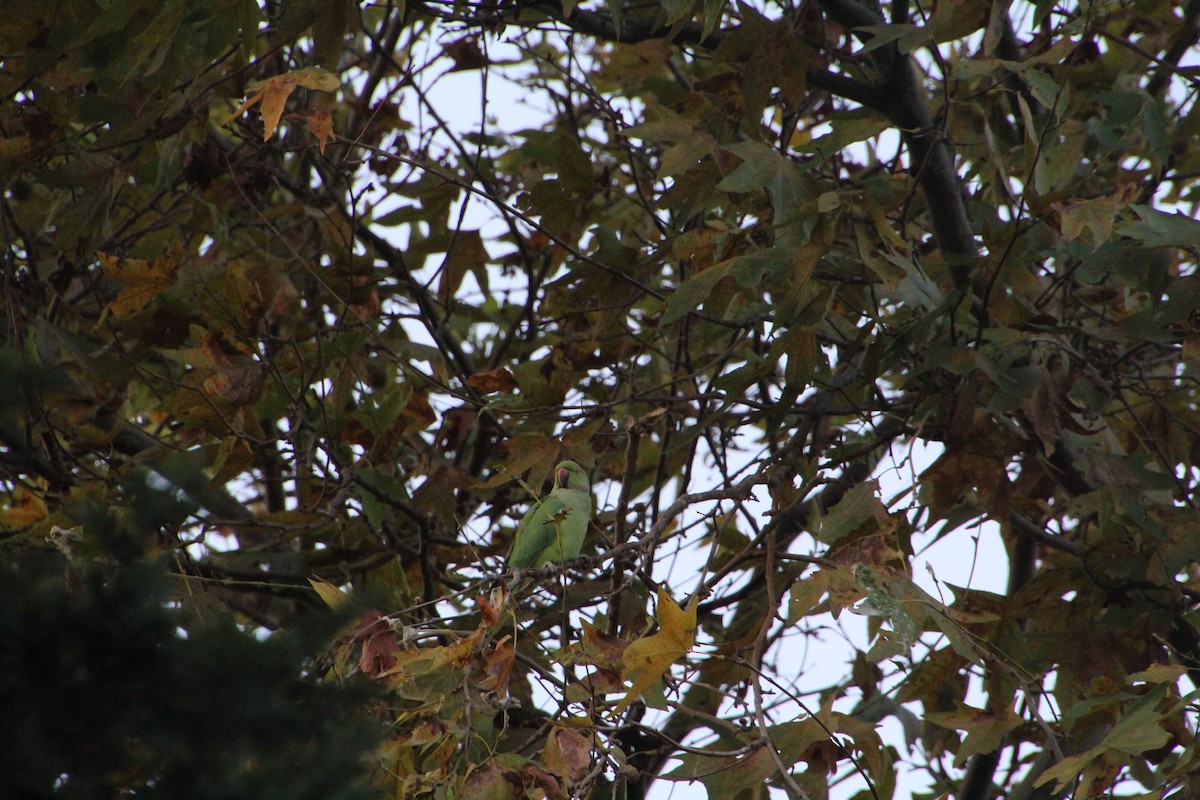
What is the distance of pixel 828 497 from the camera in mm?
3652

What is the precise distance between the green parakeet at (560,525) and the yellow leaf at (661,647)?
1.41 m

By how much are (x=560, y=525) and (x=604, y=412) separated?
0.61m

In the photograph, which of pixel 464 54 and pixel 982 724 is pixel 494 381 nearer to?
pixel 982 724

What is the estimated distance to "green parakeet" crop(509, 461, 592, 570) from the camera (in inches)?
138

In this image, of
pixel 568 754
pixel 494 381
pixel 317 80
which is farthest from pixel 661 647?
pixel 317 80

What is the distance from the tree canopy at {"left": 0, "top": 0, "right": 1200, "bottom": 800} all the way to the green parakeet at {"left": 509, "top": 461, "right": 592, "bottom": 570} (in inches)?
4.7

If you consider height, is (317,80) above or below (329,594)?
above

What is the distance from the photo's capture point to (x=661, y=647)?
1974 millimetres

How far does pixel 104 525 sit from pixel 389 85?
3.85m

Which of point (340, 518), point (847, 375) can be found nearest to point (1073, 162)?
point (847, 375)

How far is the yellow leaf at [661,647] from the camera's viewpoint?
6.40ft

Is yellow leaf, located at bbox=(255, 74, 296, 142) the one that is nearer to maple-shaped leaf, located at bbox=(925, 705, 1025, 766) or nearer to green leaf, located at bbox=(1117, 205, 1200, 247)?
green leaf, located at bbox=(1117, 205, 1200, 247)

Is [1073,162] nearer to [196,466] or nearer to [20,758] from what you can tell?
[196,466]

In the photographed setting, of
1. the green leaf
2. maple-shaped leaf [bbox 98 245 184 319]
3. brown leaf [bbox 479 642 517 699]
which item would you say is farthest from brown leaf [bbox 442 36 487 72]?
brown leaf [bbox 479 642 517 699]
